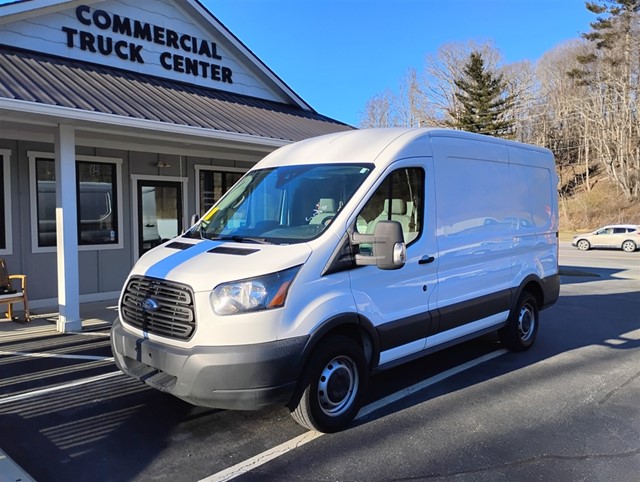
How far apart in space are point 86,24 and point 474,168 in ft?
24.3

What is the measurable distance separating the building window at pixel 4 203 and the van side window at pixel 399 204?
269 inches

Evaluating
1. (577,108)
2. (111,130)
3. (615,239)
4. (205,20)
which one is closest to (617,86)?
(577,108)

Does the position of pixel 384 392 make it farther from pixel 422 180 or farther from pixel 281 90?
pixel 281 90

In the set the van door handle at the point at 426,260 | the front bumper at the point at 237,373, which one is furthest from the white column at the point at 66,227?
the van door handle at the point at 426,260

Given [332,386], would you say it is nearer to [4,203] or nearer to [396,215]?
[396,215]

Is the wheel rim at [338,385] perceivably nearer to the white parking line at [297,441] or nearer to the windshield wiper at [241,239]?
the white parking line at [297,441]

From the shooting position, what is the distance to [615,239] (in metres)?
26.9

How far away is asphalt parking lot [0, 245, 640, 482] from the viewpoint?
344cm

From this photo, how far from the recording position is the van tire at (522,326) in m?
6.08

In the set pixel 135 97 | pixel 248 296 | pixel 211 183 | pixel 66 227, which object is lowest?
pixel 248 296

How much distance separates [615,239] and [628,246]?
28.5 inches

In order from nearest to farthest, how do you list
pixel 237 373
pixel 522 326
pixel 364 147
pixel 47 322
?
pixel 237 373
pixel 364 147
pixel 522 326
pixel 47 322

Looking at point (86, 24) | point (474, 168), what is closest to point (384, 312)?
point (474, 168)

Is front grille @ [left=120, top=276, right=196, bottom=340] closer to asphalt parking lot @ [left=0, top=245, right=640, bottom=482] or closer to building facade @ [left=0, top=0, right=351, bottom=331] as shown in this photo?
asphalt parking lot @ [left=0, top=245, right=640, bottom=482]
